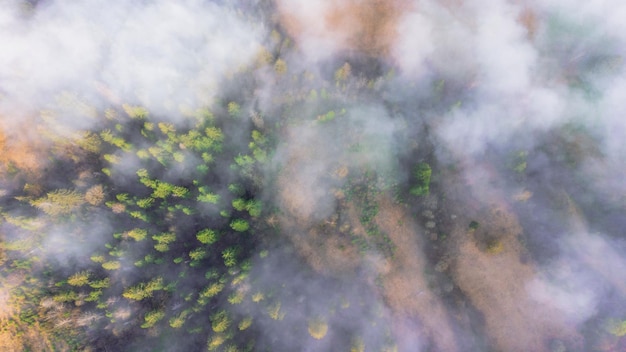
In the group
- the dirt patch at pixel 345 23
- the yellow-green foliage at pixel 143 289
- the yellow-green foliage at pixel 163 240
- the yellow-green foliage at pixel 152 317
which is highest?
the dirt patch at pixel 345 23

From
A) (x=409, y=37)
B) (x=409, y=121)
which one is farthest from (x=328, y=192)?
(x=409, y=37)

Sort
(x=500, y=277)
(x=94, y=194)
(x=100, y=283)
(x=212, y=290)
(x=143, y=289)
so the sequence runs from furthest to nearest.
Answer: (x=500, y=277) < (x=94, y=194) < (x=100, y=283) < (x=143, y=289) < (x=212, y=290)

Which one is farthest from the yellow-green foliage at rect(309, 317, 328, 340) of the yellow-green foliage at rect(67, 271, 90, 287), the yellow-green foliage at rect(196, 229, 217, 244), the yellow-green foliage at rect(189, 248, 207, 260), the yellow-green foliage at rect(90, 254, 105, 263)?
the yellow-green foliage at rect(67, 271, 90, 287)

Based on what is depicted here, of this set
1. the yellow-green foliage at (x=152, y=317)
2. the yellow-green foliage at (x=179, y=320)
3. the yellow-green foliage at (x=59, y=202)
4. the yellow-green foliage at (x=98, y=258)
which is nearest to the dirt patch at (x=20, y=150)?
the yellow-green foliage at (x=59, y=202)

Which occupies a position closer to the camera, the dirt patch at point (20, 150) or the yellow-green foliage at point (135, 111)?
the yellow-green foliage at point (135, 111)

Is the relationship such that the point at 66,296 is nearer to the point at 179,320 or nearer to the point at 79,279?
the point at 79,279

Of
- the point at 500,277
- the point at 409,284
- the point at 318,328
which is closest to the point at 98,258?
the point at 318,328

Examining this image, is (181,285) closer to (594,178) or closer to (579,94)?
(594,178)

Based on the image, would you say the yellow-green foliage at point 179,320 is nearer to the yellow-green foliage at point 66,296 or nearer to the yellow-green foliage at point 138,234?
the yellow-green foliage at point 138,234
